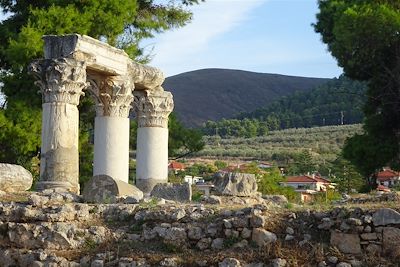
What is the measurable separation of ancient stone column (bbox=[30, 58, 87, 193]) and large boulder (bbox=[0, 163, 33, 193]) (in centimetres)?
84

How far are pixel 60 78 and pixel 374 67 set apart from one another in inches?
531

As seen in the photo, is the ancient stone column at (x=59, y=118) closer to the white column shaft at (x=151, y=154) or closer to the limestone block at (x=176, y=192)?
the limestone block at (x=176, y=192)

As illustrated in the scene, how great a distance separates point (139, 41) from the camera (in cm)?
2356

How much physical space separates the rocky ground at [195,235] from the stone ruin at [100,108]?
2.72 meters

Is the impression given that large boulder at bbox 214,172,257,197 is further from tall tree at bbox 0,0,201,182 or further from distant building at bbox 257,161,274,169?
distant building at bbox 257,161,274,169

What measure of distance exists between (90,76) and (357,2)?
12.1 m

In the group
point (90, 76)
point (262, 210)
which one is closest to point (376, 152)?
point (90, 76)

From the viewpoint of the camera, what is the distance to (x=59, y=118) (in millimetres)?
13469

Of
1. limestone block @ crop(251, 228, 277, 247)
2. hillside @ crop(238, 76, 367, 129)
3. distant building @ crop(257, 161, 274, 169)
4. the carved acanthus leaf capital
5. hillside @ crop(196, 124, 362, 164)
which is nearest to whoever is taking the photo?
limestone block @ crop(251, 228, 277, 247)

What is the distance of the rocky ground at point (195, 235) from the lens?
7.64m

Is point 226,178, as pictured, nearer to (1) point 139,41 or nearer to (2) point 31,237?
(2) point 31,237

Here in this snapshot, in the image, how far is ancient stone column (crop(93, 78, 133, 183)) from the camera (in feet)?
51.7

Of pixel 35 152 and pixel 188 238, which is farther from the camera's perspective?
pixel 35 152

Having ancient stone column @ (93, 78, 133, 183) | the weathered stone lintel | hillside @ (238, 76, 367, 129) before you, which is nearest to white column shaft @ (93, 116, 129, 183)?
ancient stone column @ (93, 78, 133, 183)
